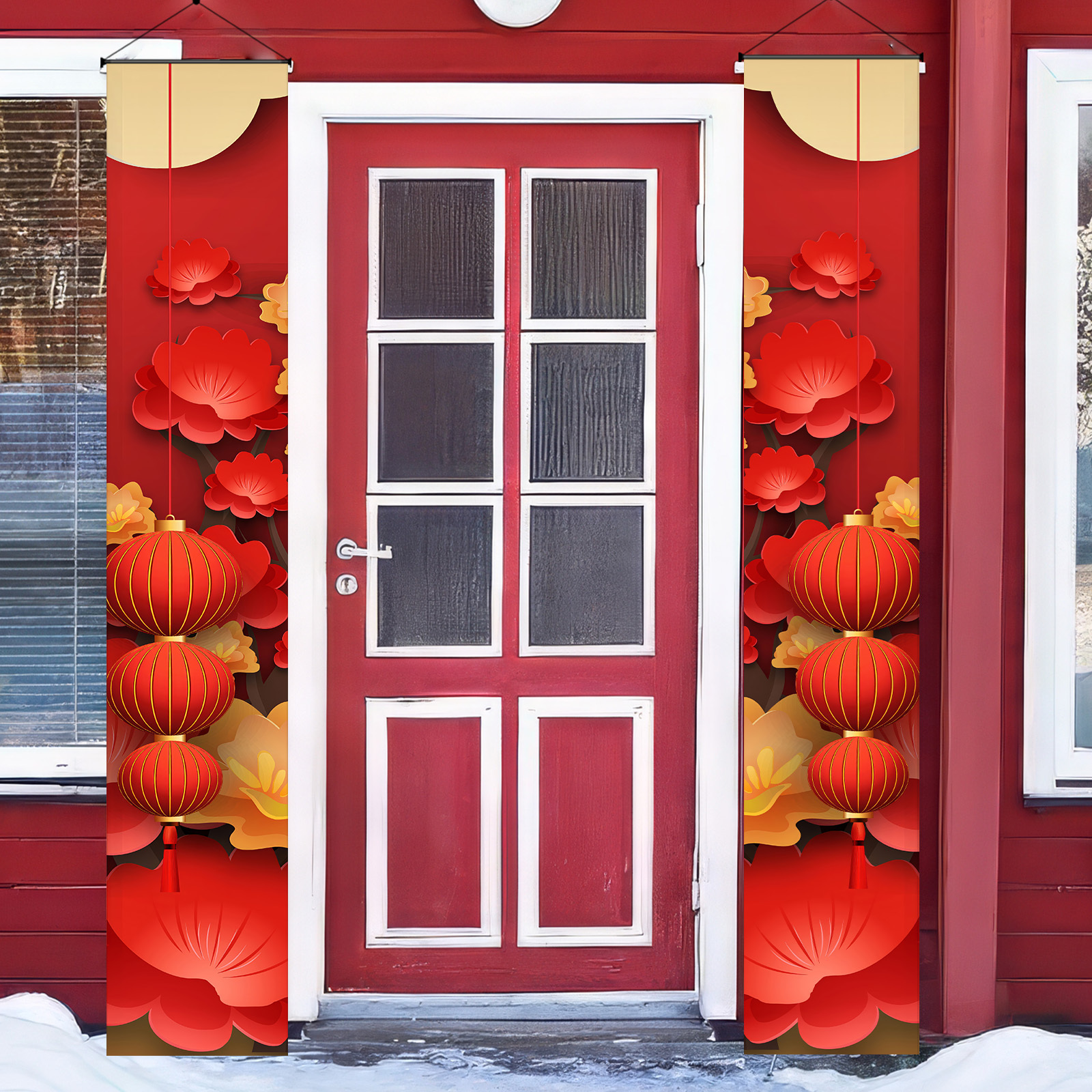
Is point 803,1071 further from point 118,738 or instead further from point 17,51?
point 17,51

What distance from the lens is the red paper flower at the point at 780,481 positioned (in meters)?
2.22

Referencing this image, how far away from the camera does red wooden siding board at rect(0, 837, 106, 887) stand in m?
2.25

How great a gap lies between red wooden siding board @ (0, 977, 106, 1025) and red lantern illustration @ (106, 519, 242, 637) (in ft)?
2.94

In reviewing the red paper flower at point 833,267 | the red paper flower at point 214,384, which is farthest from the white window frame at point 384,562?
the red paper flower at point 833,267

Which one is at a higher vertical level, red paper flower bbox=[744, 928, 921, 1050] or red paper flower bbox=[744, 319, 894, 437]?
red paper flower bbox=[744, 319, 894, 437]

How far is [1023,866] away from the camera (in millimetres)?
2273

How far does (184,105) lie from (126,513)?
0.94 m

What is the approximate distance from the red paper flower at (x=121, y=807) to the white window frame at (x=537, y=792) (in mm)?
869

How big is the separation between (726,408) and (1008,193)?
0.82 m

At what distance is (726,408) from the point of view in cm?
224

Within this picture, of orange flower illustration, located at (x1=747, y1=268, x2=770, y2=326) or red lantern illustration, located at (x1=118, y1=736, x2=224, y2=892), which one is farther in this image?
orange flower illustration, located at (x1=747, y1=268, x2=770, y2=326)

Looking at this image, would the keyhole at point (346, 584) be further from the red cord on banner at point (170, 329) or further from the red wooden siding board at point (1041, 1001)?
the red wooden siding board at point (1041, 1001)

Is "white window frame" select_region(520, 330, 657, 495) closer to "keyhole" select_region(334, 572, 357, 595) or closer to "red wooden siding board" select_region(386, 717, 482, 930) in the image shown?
"keyhole" select_region(334, 572, 357, 595)

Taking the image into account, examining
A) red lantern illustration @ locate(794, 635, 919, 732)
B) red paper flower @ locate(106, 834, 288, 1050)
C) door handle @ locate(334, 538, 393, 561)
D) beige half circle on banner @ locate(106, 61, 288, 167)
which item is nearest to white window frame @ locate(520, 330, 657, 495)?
door handle @ locate(334, 538, 393, 561)
